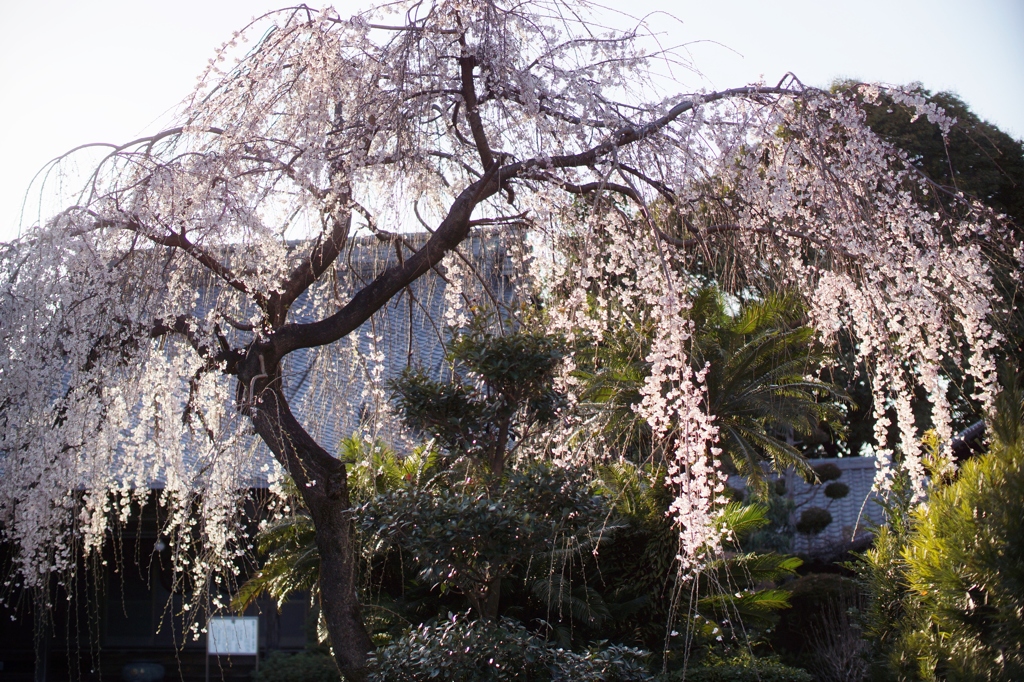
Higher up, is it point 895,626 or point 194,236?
point 194,236

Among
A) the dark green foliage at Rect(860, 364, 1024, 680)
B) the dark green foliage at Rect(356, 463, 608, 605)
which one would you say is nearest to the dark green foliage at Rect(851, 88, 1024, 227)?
the dark green foliage at Rect(860, 364, 1024, 680)

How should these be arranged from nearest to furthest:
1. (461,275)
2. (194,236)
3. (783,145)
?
(783,145) < (194,236) < (461,275)

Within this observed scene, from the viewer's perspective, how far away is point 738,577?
7.09 meters

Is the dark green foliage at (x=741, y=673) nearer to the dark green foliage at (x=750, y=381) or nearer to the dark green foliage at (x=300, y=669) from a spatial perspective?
the dark green foliage at (x=750, y=381)

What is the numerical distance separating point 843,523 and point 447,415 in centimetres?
Answer: 877

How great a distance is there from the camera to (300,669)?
6629mm

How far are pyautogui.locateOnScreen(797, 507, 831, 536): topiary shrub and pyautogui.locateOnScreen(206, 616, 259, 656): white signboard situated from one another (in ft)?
24.8

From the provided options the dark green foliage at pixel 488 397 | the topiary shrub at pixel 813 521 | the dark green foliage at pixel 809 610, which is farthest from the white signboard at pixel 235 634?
the topiary shrub at pixel 813 521

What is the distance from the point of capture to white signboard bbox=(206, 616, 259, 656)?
7.83m

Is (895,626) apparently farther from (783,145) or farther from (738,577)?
(783,145)

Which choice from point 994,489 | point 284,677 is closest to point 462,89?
point 994,489

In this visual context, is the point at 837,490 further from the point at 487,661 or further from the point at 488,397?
the point at 487,661

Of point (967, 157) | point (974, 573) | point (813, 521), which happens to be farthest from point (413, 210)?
point (813, 521)

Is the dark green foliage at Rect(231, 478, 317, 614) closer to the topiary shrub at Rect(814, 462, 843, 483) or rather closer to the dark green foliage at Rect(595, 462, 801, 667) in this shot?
the dark green foliage at Rect(595, 462, 801, 667)
